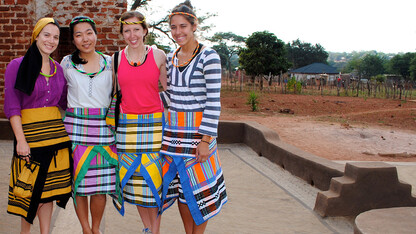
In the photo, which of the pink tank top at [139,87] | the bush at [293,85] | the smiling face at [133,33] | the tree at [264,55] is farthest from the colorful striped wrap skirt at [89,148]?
the tree at [264,55]

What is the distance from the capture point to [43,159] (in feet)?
7.93

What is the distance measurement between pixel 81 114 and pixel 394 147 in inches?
259

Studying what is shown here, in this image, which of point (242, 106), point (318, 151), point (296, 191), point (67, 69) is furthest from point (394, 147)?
point (242, 106)

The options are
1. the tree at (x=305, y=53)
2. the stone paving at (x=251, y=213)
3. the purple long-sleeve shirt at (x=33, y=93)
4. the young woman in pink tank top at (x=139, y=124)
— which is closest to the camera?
the purple long-sleeve shirt at (x=33, y=93)

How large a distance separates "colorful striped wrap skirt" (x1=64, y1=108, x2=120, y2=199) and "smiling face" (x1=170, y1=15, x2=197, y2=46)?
663 millimetres

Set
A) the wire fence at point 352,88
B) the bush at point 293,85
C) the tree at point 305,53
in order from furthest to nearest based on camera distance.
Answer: the tree at point 305,53 → the bush at point 293,85 → the wire fence at point 352,88

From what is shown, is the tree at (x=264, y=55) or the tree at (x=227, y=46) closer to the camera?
the tree at (x=264, y=55)

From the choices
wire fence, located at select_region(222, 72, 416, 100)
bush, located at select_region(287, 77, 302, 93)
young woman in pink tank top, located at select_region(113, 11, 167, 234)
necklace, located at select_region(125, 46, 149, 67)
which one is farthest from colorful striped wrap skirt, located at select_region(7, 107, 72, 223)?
bush, located at select_region(287, 77, 302, 93)

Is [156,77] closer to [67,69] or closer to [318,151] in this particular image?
[67,69]

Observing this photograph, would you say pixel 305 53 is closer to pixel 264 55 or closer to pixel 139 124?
pixel 264 55

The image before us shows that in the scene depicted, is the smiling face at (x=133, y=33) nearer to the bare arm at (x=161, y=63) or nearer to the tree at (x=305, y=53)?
the bare arm at (x=161, y=63)

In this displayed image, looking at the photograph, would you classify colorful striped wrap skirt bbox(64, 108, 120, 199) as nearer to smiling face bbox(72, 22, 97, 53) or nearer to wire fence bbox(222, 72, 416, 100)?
smiling face bbox(72, 22, 97, 53)

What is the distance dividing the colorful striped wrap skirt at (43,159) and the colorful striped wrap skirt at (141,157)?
0.37 m

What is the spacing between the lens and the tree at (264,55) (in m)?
26.6
